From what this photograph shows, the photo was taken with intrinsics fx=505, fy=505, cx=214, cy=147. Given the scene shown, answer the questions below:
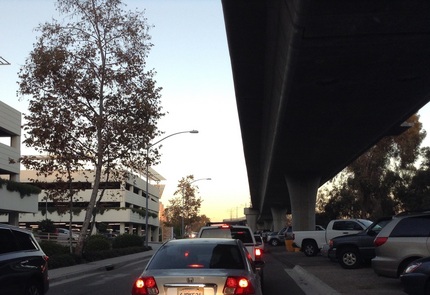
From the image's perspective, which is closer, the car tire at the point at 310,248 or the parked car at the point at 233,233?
the parked car at the point at 233,233

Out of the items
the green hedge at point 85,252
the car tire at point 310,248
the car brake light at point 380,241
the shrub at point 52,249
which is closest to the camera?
the car brake light at point 380,241

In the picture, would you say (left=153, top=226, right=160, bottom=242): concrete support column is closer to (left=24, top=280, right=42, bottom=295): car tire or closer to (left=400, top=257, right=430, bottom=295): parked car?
(left=24, top=280, right=42, bottom=295): car tire

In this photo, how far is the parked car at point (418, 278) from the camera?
8.96 m

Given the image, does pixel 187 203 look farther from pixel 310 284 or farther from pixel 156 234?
pixel 310 284

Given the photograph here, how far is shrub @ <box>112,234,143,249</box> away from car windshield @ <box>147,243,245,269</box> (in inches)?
1280

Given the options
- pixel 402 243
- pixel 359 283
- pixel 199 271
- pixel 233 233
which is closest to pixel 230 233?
pixel 233 233

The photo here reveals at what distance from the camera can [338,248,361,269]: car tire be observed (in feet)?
60.8

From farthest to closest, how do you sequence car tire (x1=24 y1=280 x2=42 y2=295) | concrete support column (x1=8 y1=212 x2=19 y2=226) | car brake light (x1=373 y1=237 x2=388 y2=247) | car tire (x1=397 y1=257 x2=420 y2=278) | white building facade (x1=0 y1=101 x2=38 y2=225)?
concrete support column (x1=8 y1=212 x2=19 y2=226), white building facade (x1=0 y1=101 x2=38 y2=225), car brake light (x1=373 y1=237 x2=388 y2=247), car tire (x1=397 y1=257 x2=420 y2=278), car tire (x1=24 y1=280 x2=42 y2=295)

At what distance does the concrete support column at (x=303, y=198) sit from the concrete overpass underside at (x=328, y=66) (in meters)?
13.3

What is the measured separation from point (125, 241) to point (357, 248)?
992 inches

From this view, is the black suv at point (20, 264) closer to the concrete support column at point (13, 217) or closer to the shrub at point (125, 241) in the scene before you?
the shrub at point (125, 241)

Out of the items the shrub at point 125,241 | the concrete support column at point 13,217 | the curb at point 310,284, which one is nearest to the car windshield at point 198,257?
the curb at point 310,284

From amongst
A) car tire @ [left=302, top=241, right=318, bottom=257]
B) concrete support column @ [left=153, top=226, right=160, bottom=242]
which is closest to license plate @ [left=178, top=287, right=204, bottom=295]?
car tire @ [left=302, top=241, right=318, bottom=257]

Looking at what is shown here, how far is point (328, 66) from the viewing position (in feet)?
47.3
